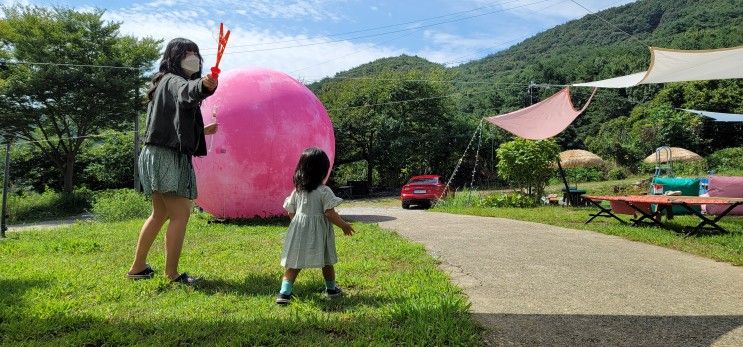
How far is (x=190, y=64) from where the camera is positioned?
163 inches

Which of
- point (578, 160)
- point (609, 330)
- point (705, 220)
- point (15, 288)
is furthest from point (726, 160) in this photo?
point (15, 288)

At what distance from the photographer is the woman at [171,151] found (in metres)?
3.96

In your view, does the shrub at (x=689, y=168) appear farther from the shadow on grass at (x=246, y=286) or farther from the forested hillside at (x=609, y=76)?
the shadow on grass at (x=246, y=286)

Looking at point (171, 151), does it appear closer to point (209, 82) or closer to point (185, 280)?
point (209, 82)

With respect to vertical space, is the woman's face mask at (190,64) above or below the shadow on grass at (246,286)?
above

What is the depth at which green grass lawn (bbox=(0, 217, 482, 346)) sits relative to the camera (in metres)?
2.93

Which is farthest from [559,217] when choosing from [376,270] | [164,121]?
[164,121]

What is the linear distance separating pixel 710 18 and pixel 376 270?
53421 mm

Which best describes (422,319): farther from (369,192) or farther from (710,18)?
(710,18)

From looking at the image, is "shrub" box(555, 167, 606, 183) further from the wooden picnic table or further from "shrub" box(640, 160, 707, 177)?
the wooden picnic table

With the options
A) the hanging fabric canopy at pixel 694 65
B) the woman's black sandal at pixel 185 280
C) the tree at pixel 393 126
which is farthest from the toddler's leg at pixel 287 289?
the tree at pixel 393 126

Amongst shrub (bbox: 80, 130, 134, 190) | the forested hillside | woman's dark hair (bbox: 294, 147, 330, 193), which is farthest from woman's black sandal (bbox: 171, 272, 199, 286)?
shrub (bbox: 80, 130, 134, 190)

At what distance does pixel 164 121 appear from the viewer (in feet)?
13.1

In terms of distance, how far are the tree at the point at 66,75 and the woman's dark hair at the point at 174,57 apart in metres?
20.0
